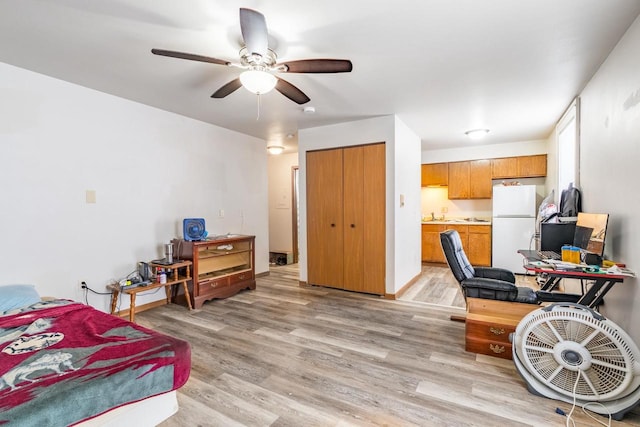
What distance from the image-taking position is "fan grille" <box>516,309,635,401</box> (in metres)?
1.67

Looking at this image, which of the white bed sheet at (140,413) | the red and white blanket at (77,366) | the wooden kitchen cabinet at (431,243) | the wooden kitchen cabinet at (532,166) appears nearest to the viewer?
the red and white blanket at (77,366)

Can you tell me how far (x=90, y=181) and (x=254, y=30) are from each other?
98.0 inches

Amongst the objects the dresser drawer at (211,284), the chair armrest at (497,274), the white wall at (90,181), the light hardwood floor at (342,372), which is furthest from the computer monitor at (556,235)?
the white wall at (90,181)

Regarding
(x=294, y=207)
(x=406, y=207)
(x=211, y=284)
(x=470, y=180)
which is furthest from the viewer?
(x=294, y=207)

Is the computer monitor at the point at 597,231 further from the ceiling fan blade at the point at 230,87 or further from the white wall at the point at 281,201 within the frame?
the white wall at the point at 281,201

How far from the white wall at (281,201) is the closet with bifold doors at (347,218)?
6.80 ft

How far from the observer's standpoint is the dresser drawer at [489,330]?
233cm

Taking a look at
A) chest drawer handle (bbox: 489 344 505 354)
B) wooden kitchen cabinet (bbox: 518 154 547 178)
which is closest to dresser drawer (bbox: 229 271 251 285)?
chest drawer handle (bbox: 489 344 505 354)

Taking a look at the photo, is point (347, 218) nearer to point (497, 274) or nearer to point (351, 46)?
point (497, 274)

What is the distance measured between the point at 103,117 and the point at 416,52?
10.4 feet

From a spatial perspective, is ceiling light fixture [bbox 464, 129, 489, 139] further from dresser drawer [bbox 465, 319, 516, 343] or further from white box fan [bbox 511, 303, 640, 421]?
white box fan [bbox 511, 303, 640, 421]

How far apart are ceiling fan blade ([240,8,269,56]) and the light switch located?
7.77 feet

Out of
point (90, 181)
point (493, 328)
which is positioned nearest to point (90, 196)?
point (90, 181)

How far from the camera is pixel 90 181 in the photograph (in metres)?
3.03
